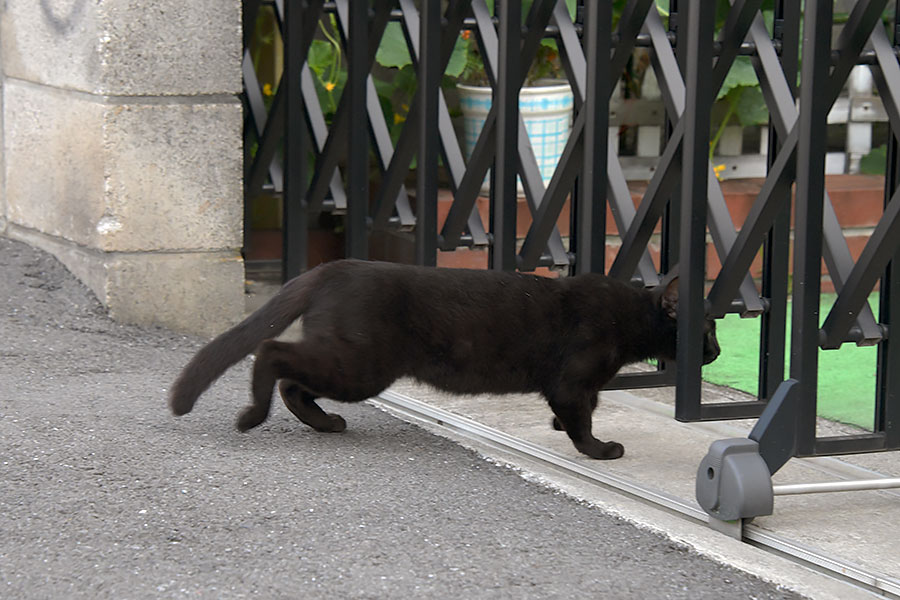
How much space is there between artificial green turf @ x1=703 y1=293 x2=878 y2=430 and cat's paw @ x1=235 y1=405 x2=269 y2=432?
1877 mm

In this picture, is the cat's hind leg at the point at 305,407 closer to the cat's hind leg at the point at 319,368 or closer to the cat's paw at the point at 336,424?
the cat's paw at the point at 336,424

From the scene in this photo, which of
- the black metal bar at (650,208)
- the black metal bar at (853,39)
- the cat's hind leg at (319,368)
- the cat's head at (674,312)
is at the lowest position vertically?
the cat's hind leg at (319,368)

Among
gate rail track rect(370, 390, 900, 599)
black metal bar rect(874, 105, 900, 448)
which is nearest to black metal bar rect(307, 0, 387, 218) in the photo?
gate rail track rect(370, 390, 900, 599)

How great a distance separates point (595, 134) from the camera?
11.4ft

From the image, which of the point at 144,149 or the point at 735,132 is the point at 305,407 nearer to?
the point at 144,149

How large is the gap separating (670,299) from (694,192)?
0.38 meters

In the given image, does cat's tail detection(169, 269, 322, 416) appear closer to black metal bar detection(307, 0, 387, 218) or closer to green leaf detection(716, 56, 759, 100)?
black metal bar detection(307, 0, 387, 218)

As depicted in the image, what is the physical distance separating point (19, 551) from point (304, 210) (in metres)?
2.72

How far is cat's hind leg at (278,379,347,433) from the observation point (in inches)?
131

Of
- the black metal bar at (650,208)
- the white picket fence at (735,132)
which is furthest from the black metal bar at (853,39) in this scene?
the white picket fence at (735,132)

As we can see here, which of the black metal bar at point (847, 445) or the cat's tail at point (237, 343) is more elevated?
the cat's tail at point (237, 343)

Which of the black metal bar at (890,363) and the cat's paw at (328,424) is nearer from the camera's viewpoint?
the black metal bar at (890,363)

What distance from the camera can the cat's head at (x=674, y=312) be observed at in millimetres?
3293

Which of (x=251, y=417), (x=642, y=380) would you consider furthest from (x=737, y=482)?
(x=251, y=417)
